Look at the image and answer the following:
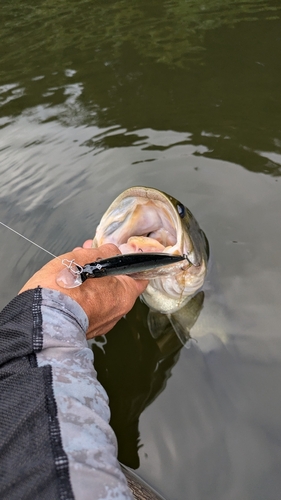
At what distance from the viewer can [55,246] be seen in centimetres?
364

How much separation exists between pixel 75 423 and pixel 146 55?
6519mm

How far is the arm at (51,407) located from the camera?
41.6 inches

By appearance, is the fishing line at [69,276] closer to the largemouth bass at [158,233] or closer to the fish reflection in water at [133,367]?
the largemouth bass at [158,233]

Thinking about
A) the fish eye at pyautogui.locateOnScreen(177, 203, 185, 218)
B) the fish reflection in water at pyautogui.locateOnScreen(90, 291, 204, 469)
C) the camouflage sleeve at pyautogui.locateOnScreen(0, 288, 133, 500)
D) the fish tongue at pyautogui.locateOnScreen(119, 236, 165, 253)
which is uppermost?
the camouflage sleeve at pyautogui.locateOnScreen(0, 288, 133, 500)

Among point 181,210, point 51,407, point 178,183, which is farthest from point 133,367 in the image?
point 178,183

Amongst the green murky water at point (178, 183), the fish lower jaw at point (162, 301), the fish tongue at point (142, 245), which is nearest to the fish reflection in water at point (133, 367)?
the green murky water at point (178, 183)

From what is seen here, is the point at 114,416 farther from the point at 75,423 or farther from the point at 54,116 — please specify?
the point at 54,116

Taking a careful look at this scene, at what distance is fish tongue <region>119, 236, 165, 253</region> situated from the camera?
2.33 metres

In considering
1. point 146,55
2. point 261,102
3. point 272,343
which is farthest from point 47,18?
point 272,343

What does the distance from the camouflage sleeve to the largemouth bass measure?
0.83m

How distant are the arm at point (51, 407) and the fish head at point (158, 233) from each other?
79 centimetres

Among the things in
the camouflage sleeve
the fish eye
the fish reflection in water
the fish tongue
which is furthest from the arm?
the fish reflection in water

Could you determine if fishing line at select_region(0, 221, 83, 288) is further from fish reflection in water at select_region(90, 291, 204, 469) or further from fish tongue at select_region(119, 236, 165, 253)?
fish reflection in water at select_region(90, 291, 204, 469)

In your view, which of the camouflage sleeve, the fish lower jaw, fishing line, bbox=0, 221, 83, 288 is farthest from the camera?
the fish lower jaw
